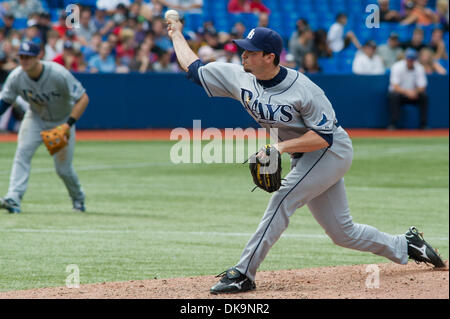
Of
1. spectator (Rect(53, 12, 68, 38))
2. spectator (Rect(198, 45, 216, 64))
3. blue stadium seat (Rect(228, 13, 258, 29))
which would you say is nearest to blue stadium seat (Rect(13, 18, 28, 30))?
spectator (Rect(53, 12, 68, 38))

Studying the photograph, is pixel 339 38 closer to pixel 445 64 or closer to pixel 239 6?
pixel 239 6

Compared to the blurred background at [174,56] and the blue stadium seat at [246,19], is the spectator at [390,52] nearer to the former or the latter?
the blurred background at [174,56]

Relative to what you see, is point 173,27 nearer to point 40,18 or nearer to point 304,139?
point 304,139

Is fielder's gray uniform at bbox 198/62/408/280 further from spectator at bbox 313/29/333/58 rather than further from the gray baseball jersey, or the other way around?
spectator at bbox 313/29/333/58

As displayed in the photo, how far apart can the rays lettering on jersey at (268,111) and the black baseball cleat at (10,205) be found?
4817 millimetres

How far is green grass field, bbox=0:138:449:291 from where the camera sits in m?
7.26

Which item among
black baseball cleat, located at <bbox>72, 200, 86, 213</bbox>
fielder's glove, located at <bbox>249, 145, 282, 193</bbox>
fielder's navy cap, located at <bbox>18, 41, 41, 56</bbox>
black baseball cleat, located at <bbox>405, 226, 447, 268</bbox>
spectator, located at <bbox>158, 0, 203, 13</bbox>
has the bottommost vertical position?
black baseball cleat, located at <bbox>405, 226, 447, 268</bbox>

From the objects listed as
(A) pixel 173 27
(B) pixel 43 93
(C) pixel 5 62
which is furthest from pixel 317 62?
(A) pixel 173 27

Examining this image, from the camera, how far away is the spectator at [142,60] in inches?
802

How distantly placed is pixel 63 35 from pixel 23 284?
14.7 metres

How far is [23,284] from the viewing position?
6.30 meters

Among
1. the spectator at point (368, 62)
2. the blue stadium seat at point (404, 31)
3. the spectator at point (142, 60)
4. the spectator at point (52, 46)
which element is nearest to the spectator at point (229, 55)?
the spectator at point (142, 60)

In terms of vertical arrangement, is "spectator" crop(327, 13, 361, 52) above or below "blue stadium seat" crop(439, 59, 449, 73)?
above

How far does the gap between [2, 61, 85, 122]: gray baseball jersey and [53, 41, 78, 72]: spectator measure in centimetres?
875
